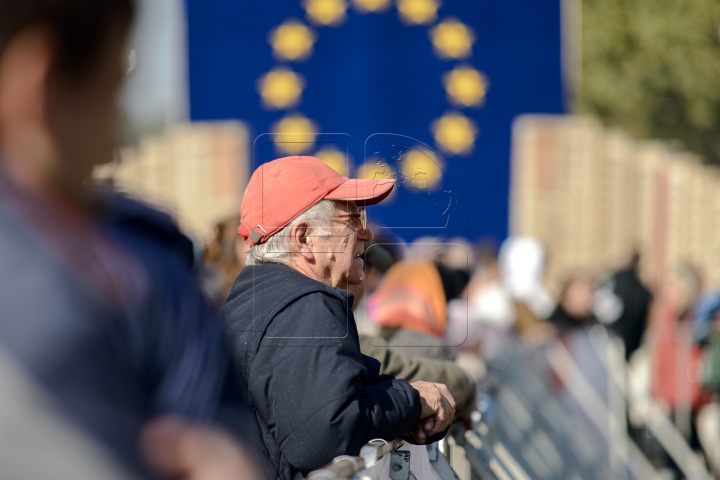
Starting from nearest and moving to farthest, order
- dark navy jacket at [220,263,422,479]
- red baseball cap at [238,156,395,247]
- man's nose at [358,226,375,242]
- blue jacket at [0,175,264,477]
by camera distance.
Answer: blue jacket at [0,175,264,477], dark navy jacket at [220,263,422,479], red baseball cap at [238,156,395,247], man's nose at [358,226,375,242]

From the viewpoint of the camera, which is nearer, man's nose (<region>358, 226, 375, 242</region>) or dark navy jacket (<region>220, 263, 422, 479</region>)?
dark navy jacket (<region>220, 263, 422, 479</region>)

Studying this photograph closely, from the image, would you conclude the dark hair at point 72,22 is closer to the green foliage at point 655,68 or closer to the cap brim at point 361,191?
the cap brim at point 361,191

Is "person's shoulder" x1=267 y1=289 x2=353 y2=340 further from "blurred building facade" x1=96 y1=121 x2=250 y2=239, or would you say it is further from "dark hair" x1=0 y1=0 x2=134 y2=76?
"blurred building facade" x1=96 y1=121 x2=250 y2=239

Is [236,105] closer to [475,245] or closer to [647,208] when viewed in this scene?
[475,245]

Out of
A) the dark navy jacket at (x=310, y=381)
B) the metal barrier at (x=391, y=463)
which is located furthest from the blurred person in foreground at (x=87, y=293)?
the dark navy jacket at (x=310, y=381)

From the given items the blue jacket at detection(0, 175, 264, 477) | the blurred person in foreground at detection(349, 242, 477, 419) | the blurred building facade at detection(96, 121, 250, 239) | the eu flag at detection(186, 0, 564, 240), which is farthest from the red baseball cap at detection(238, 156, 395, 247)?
the blurred building facade at detection(96, 121, 250, 239)

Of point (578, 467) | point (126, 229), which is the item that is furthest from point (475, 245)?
point (126, 229)

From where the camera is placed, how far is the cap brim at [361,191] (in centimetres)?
216

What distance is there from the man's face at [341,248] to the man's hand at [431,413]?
0.30 metres

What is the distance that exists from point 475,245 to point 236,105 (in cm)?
262

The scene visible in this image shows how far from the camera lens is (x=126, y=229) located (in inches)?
39.8

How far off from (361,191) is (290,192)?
16 cm

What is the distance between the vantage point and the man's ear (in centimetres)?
216

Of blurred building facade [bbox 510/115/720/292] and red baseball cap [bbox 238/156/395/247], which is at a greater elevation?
red baseball cap [bbox 238/156/395/247]
